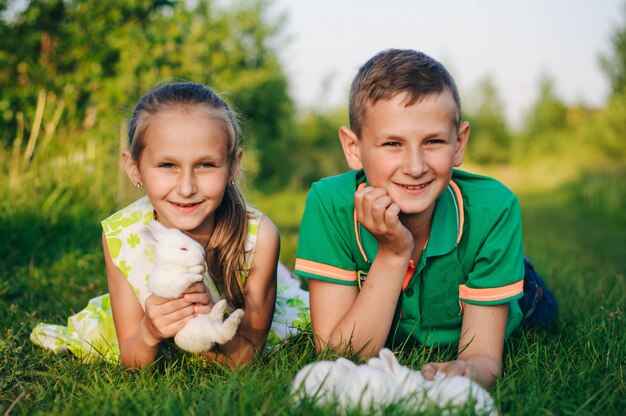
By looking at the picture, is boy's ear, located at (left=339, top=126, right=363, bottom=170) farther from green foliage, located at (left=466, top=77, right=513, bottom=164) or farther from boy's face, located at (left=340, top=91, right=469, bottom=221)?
green foliage, located at (left=466, top=77, right=513, bottom=164)

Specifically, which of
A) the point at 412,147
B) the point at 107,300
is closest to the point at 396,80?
the point at 412,147

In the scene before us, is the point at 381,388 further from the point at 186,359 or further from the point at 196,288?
the point at 186,359

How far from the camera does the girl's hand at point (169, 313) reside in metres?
2.15

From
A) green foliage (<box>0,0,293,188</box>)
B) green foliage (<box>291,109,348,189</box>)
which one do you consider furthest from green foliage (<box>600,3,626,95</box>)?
green foliage (<box>0,0,293,188</box>)

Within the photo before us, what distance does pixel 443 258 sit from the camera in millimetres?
2545

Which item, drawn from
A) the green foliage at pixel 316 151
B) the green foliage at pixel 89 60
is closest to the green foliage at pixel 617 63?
the green foliage at pixel 316 151

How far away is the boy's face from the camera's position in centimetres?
231

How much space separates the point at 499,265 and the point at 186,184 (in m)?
1.35

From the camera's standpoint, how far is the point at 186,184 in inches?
95.3

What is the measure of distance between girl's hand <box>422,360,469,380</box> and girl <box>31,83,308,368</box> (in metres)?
0.82

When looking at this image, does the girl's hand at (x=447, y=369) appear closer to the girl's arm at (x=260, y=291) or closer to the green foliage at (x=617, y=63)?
the girl's arm at (x=260, y=291)

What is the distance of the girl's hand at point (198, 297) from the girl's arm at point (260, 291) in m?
0.49

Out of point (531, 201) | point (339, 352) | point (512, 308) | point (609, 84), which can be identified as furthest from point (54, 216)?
point (609, 84)

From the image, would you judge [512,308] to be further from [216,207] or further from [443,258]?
[216,207]
